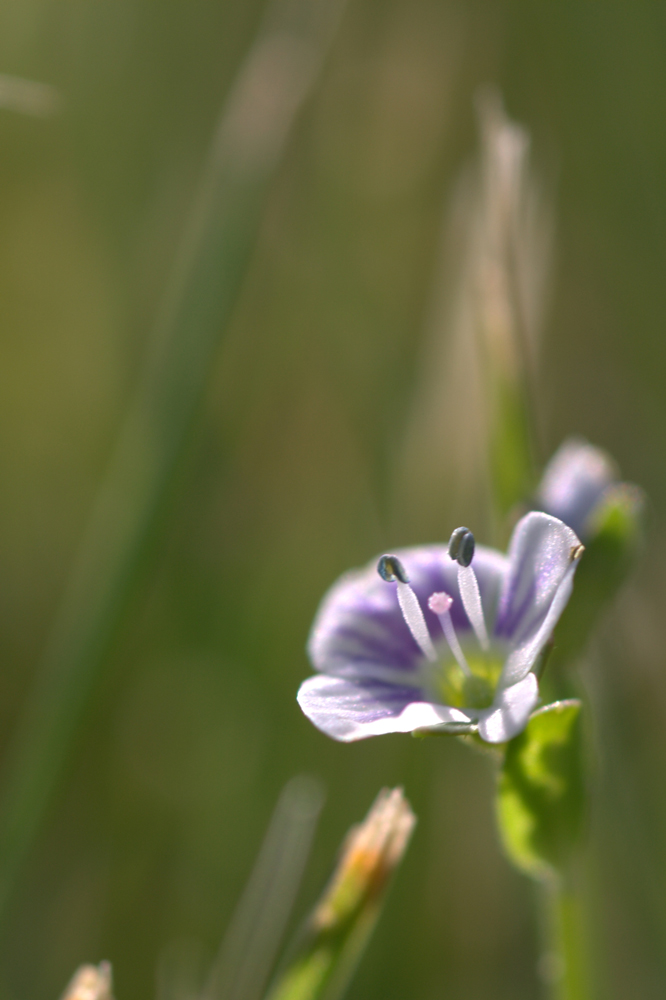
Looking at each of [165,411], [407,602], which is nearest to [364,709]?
[407,602]

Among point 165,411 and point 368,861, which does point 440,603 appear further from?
point 165,411

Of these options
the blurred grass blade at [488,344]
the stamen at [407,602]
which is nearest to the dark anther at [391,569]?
the stamen at [407,602]

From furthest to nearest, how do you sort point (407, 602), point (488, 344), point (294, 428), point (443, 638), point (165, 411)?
point (294, 428)
point (165, 411)
point (488, 344)
point (443, 638)
point (407, 602)

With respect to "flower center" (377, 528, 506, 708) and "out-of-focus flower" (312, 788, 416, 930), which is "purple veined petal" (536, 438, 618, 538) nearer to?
"flower center" (377, 528, 506, 708)

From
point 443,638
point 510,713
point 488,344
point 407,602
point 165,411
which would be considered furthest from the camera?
point 165,411

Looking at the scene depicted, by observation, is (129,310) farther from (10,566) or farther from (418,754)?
(418,754)

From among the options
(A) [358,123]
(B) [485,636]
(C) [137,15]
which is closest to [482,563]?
(B) [485,636]
